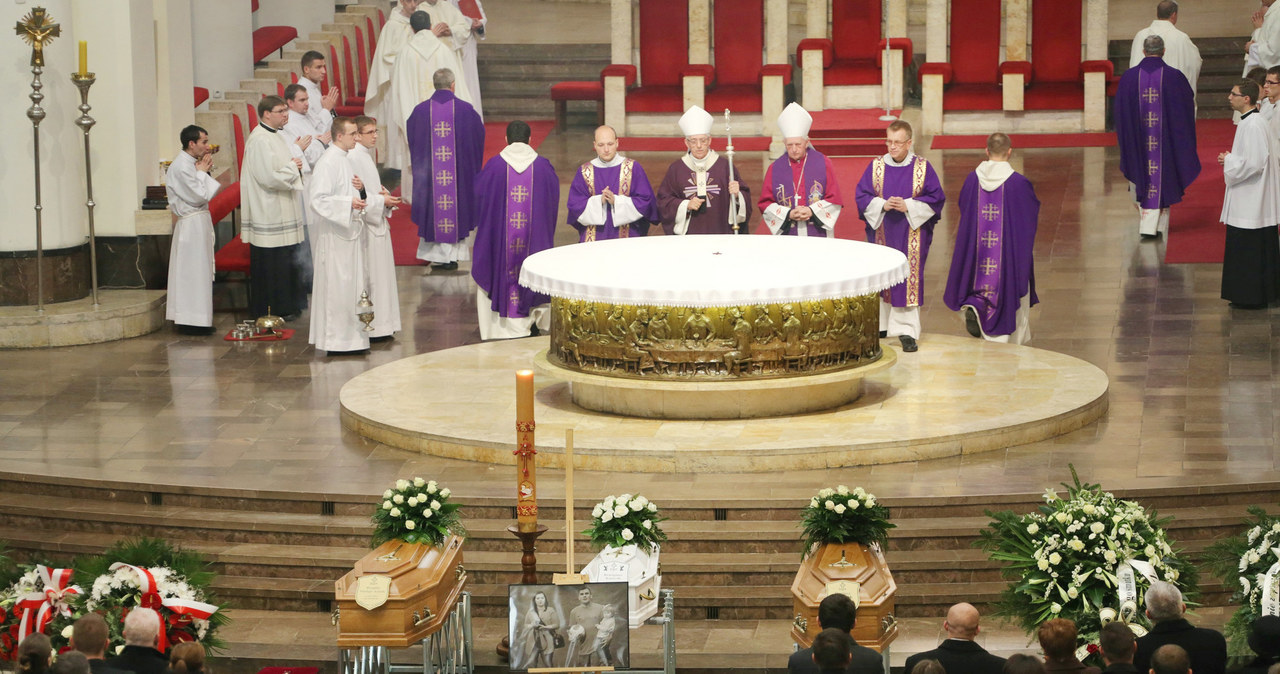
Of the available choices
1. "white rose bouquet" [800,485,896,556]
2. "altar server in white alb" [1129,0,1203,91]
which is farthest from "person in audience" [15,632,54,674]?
"altar server in white alb" [1129,0,1203,91]

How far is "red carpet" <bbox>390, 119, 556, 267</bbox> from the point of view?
49.4ft

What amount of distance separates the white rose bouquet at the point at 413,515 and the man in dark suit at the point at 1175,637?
2665 millimetres

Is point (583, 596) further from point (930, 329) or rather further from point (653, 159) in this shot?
point (653, 159)

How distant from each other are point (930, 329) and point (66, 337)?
571 centimetres

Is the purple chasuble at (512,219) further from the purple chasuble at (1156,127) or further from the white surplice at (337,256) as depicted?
the purple chasuble at (1156,127)

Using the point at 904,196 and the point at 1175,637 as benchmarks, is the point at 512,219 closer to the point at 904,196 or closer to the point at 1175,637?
the point at 904,196

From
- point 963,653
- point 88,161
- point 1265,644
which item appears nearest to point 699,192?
A: point 88,161

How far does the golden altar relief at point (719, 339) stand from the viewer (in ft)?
31.2

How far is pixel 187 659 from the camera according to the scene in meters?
5.76

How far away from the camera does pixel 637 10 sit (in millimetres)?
19422

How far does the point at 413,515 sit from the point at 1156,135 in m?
9.39

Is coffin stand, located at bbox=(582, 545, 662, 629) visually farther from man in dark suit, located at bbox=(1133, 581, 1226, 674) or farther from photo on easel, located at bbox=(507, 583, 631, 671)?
man in dark suit, located at bbox=(1133, 581, 1226, 674)

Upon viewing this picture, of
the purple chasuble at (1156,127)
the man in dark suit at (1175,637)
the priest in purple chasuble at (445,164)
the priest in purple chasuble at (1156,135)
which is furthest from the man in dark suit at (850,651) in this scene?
the purple chasuble at (1156,127)

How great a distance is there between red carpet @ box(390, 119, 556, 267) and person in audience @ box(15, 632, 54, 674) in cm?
901
